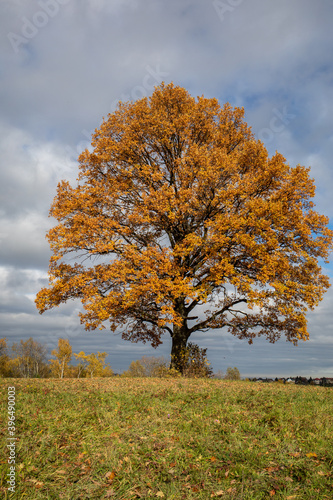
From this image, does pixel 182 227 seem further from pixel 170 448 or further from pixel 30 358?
pixel 30 358

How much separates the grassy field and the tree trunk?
7774 mm

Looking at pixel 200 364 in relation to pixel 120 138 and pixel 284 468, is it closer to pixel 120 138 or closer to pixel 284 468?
pixel 284 468

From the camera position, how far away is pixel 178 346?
731 inches

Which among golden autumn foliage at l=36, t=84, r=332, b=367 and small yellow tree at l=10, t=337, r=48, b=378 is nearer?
golden autumn foliage at l=36, t=84, r=332, b=367

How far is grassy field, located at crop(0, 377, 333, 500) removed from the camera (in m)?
5.96

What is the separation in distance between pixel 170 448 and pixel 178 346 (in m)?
11.7

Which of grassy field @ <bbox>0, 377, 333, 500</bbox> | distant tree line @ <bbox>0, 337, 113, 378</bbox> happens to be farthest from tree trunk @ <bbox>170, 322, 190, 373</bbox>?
distant tree line @ <bbox>0, 337, 113, 378</bbox>

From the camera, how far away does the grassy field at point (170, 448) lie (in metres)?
5.96

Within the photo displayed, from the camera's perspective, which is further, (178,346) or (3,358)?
(3,358)

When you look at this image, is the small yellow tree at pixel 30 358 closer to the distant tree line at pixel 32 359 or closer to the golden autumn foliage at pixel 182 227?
the distant tree line at pixel 32 359

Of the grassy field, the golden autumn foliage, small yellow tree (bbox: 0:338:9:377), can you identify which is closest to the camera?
the grassy field

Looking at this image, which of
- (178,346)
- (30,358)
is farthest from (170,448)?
(30,358)

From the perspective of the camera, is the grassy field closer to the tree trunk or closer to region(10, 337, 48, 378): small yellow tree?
the tree trunk

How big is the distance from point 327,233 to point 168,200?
8468 millimetres
